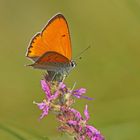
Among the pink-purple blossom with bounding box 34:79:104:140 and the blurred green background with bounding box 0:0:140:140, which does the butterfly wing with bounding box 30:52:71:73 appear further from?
the blurred green background with bounding box 0:0:140:140

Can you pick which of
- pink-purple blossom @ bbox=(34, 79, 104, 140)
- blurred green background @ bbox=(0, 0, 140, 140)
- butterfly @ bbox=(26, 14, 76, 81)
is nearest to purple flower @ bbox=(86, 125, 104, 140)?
pink-purple blossom @ bbox=(34, 79, 104, 140)

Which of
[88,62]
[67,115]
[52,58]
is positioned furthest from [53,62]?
[88,62]

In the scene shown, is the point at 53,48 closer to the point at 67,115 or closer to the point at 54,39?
the point at 54,39

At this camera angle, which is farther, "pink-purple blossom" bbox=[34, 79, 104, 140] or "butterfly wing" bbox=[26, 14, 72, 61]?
"butterfly wing" bbox=[26, 14, 72, 61]

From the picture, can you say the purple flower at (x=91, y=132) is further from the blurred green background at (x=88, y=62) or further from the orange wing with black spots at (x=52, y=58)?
the blurred green background at (x=88, y=62)

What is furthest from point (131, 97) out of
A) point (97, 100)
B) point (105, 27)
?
point (105, 27)

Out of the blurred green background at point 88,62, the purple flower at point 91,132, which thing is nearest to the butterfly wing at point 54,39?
→ the purple flower at point 91,132
